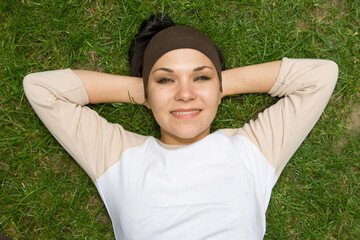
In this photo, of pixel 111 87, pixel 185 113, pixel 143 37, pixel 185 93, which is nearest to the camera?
pixel 185 93

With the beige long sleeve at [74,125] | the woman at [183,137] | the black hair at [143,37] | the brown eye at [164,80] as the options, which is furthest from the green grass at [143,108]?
the brown eye at [164,80]

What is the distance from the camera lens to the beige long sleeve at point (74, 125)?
2.75 metres

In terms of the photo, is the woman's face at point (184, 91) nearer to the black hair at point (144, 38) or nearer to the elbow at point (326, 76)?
the black hair at point (144, 38)

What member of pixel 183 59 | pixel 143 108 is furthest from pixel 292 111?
pixel 143 108

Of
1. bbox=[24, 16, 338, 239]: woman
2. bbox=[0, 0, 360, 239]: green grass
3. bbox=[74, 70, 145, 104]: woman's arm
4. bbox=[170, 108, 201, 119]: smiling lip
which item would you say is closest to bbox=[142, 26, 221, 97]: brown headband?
bbox=[24, 16, 338, 239]: woman

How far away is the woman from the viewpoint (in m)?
2.53

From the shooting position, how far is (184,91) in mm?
2488

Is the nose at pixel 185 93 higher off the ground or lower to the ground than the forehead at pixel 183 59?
lower

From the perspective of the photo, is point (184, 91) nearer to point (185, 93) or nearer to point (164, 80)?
point (185, 93)

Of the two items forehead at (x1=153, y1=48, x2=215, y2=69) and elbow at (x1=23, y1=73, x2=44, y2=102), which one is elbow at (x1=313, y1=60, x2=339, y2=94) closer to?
forehead at (x1=153, y1=48, x2=215, y2=69)

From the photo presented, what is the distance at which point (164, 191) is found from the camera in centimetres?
256

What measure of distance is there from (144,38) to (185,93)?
101 cm

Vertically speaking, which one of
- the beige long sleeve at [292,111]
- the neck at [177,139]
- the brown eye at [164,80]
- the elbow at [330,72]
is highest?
the brown eye at [164,80]

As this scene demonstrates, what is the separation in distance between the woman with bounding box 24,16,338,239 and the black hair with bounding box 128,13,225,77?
0.02 meters
